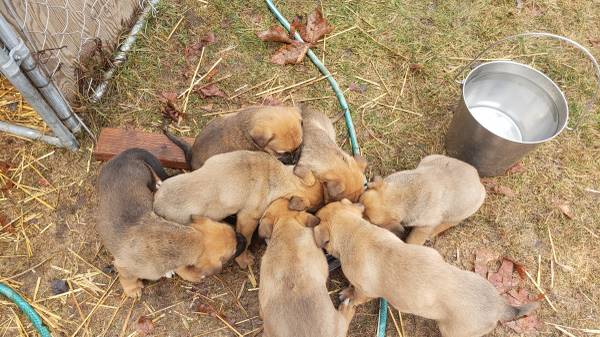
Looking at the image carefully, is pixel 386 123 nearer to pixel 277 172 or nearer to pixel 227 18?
pixel 277 172

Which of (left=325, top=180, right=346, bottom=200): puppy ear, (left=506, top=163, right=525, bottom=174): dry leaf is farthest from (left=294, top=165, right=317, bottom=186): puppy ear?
(left=506, top=163, right=525, bottom=174): dry leaf

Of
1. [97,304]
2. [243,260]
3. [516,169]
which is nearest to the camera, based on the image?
[97,304]

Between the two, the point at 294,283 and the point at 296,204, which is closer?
the point at 294,283

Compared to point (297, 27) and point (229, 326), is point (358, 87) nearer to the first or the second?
point (297, 27)

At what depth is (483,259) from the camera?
504 centimetres

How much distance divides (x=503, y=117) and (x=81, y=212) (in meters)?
5.13

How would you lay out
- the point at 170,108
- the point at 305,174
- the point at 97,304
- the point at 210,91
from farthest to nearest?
the point at 210,91 < the point at 170,108 < the point at 97,304 < the point at 305,174

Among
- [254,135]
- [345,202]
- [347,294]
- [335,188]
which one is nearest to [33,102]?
[254,135]

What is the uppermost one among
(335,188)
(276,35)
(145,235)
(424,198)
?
(145,235)

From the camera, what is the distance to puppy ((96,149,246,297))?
4074 mm

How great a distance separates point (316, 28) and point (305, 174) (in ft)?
9.00

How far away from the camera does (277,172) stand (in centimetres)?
454

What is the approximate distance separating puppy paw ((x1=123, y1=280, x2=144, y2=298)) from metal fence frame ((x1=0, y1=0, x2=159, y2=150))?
6.30 feet

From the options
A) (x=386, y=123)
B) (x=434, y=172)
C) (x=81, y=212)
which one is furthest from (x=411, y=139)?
(x=81, y=212)
